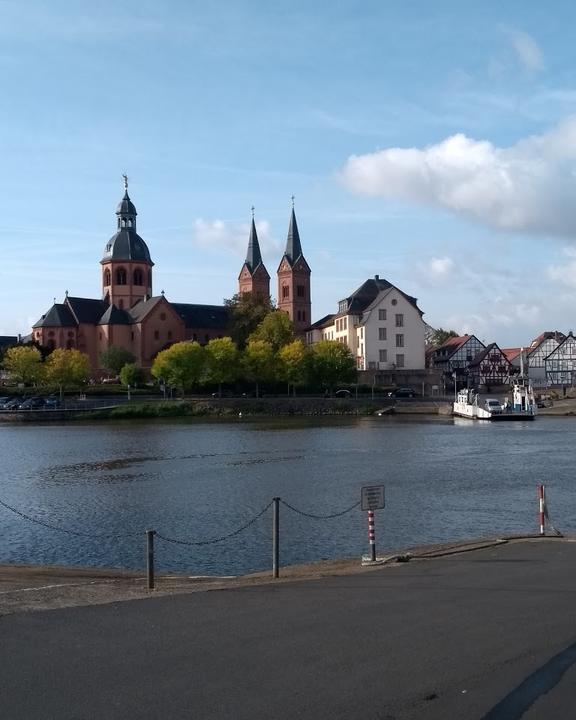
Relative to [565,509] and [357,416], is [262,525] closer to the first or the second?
[565,509]

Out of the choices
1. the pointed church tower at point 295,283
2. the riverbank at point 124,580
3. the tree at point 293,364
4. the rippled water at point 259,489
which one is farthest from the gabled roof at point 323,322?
the riverbank at point 124,580

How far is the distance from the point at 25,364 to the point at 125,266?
115ft

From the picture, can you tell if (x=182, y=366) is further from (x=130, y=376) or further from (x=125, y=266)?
(x=125, y=266)

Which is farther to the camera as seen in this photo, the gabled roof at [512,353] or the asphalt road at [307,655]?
the gabled roof at [512,353]

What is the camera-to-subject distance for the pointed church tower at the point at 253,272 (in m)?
160

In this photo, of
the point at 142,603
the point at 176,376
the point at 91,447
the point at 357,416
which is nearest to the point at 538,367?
the point at 357,416

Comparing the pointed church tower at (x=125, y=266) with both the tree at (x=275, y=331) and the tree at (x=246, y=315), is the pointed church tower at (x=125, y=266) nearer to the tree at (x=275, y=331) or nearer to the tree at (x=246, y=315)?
the tree at (x=246, y=315)

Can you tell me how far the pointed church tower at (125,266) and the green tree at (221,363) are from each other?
36.5 m

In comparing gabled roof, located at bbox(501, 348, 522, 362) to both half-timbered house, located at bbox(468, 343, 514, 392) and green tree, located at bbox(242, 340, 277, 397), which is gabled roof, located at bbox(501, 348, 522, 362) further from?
green tree, located at bbox(242, 340, 277, 397)

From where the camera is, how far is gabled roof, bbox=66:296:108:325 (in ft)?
460

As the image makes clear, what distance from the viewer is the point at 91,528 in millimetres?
26500

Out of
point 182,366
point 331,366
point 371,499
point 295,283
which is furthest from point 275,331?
point 371,499

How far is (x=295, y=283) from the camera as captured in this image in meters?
158

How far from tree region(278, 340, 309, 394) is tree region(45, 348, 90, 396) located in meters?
26.7
